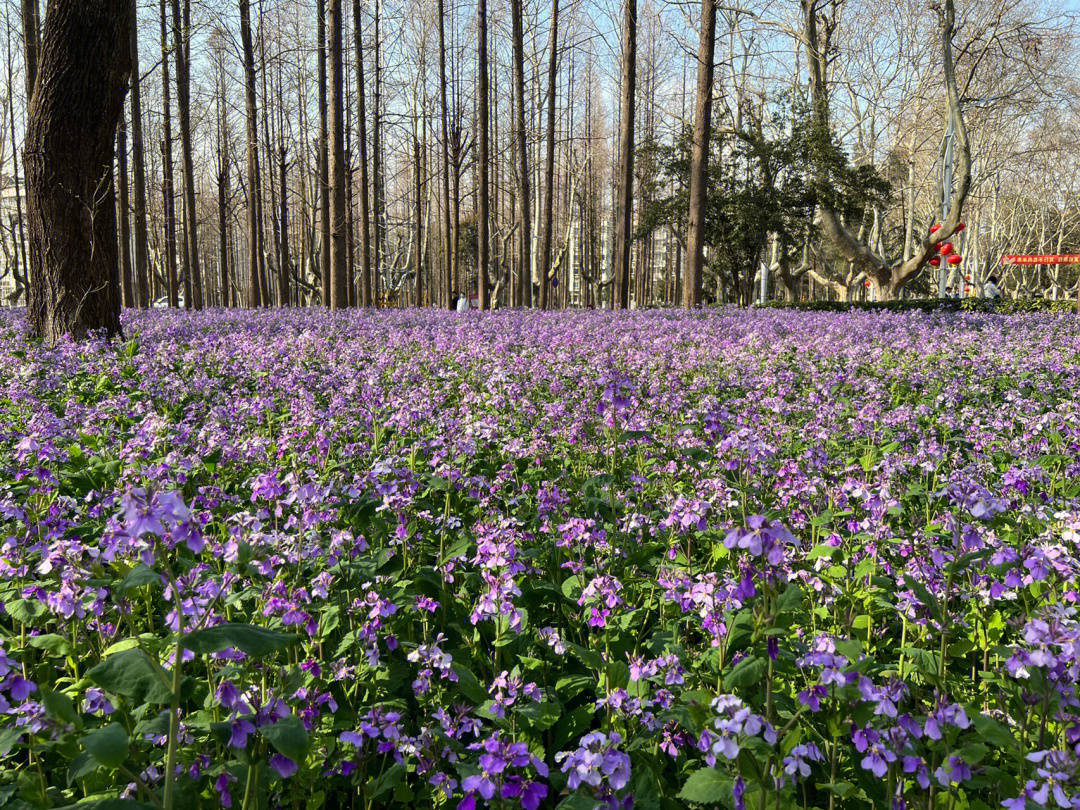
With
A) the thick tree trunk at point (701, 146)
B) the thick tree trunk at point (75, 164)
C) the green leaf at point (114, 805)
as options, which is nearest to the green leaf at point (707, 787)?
the green leaf at point (114, 805)

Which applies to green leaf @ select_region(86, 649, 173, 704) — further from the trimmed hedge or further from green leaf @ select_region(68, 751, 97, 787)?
the trimmed hedge

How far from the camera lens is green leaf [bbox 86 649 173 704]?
1.32m

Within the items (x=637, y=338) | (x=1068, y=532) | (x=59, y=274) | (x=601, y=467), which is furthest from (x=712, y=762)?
(x=59, y=274)

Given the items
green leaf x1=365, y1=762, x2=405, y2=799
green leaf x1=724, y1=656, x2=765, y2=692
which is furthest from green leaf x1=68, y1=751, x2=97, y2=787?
green leaf x1=724, y1=656, x2=765, y2=692

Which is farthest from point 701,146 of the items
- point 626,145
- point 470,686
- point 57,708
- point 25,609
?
point 57,708

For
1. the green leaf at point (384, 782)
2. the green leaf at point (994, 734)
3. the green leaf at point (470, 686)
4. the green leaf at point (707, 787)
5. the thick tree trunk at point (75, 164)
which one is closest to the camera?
the green leaf at point (707, 787)

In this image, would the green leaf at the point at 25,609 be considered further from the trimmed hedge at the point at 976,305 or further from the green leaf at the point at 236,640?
the trimmed hedge at the point at 976,305

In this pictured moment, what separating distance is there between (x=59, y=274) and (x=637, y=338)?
7.36 m

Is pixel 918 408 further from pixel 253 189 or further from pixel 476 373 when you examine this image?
pixel 253 189

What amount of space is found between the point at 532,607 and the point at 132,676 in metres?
1.64

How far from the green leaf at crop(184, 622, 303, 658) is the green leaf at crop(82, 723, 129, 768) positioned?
0.85 ft

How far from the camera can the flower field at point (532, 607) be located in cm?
145

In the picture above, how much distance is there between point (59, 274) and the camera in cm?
852

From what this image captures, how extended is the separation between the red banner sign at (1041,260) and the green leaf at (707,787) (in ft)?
207
